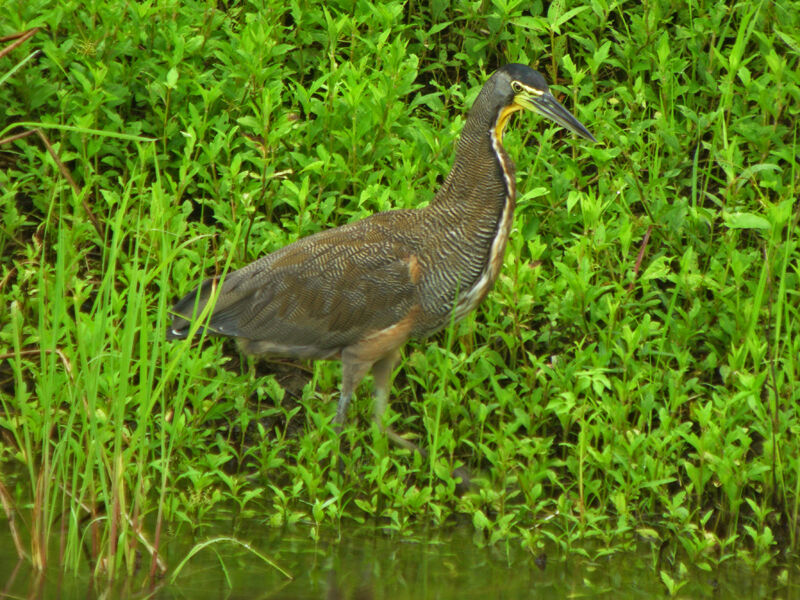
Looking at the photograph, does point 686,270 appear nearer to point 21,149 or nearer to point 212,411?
point 212,411

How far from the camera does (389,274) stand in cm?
542

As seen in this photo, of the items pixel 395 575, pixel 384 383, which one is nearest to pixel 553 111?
pixel 384 383

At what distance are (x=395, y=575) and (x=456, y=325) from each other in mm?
1615

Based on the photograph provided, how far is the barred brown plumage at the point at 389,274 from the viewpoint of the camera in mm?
5414

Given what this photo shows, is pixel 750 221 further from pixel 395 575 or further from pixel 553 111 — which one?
pixel 395 575

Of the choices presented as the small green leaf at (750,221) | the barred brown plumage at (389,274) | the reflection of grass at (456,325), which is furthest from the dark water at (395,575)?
the small green leaf at (750,221)

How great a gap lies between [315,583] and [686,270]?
253 cm

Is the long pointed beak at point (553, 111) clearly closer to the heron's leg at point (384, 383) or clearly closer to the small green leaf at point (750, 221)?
the small green leaf at point (750, 221)

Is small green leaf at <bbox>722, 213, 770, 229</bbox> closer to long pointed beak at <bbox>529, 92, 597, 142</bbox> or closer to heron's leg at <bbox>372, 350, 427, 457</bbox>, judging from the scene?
long pointed beak at <bbox>529, 92, 597, 142</bbox>

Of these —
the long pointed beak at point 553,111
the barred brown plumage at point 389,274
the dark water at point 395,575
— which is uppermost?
the long pointed beak at point 553,111

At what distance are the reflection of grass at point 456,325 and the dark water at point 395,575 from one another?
0.12m

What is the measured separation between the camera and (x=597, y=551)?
16.0 feet

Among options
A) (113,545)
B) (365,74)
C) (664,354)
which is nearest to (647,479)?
(664,354)

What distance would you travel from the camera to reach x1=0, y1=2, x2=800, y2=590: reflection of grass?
16.3ft
